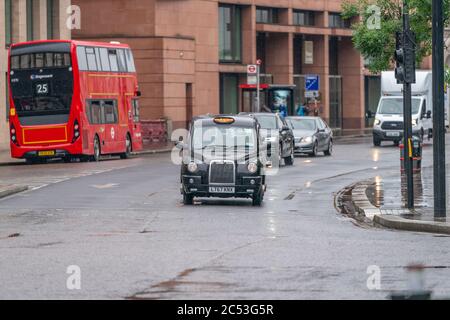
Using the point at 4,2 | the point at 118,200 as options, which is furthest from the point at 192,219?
the point at 4,2

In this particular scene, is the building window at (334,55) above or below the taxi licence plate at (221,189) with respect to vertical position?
above

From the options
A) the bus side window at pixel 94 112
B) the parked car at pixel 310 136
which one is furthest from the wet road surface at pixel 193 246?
the parked car at pixel 310 136

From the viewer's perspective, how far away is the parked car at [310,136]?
46.2 metres

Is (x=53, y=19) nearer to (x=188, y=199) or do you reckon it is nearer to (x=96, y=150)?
(x=96, y=150)

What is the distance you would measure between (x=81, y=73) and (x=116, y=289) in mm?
30764

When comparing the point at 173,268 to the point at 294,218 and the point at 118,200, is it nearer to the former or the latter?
the point at 294,218

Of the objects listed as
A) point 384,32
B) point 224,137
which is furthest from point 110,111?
point 224,137

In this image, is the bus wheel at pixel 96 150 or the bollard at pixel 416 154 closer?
the bollard at pixel 416 154

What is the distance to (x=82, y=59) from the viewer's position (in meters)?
42.9

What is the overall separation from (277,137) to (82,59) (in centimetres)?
750

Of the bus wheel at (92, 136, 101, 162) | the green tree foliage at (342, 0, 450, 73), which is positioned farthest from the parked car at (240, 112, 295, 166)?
the bus wheel at (92, 136, 101, 162)

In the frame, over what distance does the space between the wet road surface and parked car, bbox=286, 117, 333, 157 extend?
47.6 feet

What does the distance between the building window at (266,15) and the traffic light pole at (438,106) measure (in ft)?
178

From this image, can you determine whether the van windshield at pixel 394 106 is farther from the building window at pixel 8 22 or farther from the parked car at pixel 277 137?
the building window at pixel 8 22
